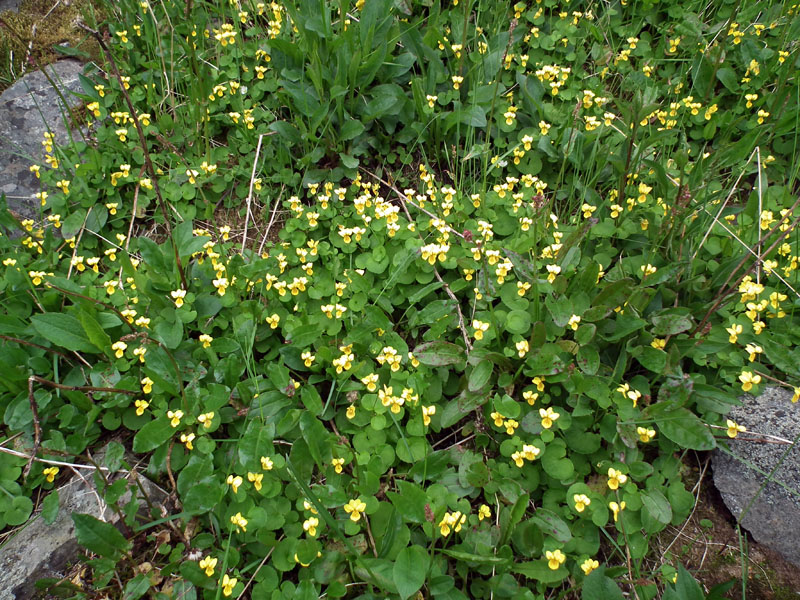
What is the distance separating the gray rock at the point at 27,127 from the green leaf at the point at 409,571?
3.07m

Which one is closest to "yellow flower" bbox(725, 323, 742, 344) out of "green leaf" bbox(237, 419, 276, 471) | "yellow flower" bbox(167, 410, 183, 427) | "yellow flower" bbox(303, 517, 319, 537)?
"yellow flower" bbox(303, 517, 319, 537)

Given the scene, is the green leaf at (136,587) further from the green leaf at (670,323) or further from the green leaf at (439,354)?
the green leaf at (670,323)

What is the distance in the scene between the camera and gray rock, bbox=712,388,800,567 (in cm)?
230

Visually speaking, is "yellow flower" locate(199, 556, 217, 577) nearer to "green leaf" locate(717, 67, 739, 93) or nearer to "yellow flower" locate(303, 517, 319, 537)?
"yellow flower" locate(303, 517, 319, 537)

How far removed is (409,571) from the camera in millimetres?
2033

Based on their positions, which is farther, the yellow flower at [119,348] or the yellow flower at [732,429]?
the yellow flower at [119,348]

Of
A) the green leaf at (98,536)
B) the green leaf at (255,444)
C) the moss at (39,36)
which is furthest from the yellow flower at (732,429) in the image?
the moss at (39,36)

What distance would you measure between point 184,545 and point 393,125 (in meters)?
2.62

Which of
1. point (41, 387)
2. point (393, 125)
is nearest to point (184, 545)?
point (41, 387)

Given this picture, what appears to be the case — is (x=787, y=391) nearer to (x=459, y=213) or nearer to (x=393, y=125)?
(x=459, y=213)

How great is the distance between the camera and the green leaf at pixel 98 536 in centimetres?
Answer: 216

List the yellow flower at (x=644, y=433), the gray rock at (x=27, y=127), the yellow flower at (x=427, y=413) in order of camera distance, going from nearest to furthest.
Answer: the yellow flower at (x=644, y=433), the yellow flower at (x=427, y=413), the gray rock at (x=27, y=127)

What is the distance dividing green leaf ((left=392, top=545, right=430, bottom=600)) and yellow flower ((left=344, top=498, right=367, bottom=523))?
9.5 inches

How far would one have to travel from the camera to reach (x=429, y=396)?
8.70 feet
